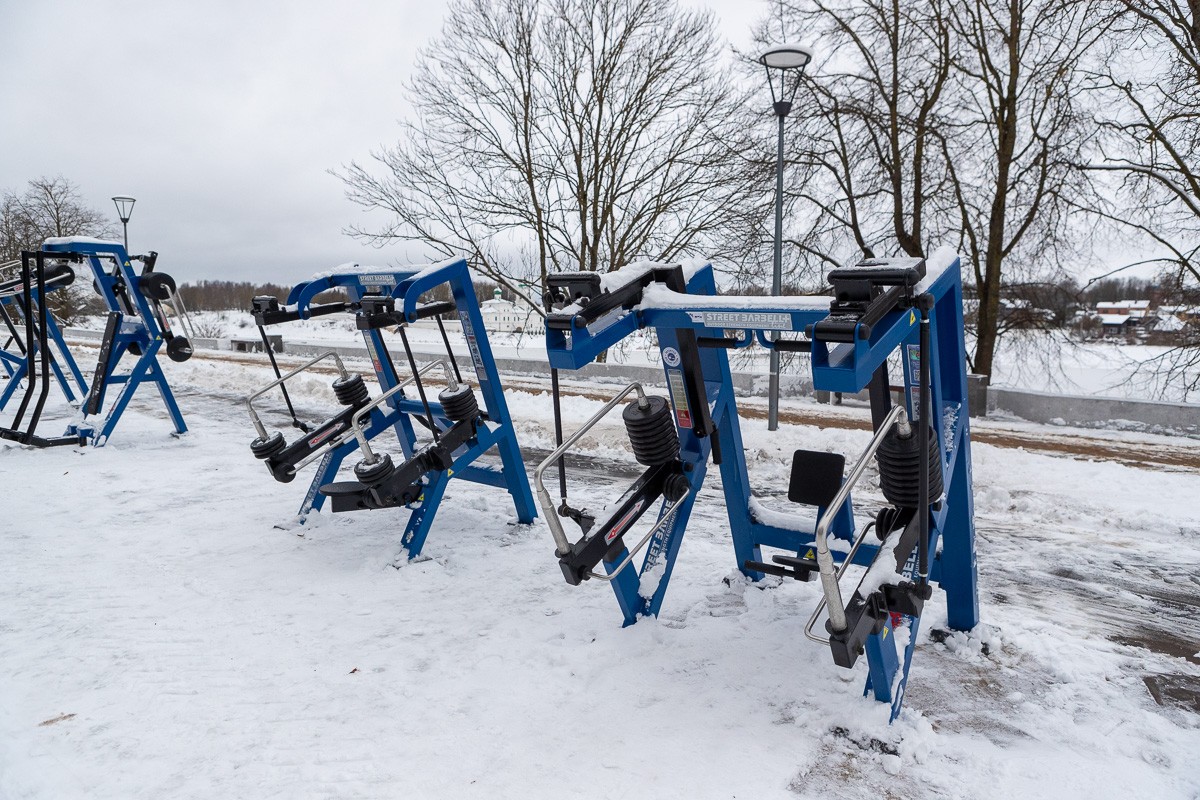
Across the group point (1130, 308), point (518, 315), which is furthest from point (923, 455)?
point (518, 315)

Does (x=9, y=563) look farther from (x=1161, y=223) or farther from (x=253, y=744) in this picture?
(x=1161, y=223)

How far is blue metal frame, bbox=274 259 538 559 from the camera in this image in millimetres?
4371

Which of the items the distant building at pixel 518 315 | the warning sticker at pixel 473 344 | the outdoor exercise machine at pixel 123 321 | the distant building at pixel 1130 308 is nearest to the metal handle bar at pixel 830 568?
the warning sticker at pixel 473 344

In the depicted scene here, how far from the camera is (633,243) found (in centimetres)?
1533

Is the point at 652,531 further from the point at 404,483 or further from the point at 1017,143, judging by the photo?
the point at 1017,143

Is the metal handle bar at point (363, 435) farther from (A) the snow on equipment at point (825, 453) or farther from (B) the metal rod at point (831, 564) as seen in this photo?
(B) the metal rod at point (831, 564)

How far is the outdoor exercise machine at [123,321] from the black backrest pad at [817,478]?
21.7ft

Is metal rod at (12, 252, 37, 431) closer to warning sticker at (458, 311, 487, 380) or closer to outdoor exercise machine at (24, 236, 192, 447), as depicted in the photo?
outdoor exercise machine at (24, 236, 192, 447)

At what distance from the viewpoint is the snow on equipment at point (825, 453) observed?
2324 mm

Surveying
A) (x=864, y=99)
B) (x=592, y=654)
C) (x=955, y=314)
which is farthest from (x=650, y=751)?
(x=864, y=99)

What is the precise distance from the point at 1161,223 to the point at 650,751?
43.2 feet

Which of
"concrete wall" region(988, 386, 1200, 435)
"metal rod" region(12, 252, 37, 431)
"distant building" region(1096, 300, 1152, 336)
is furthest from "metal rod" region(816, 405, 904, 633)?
"distant building" region(1096, 300, 1152, 336)

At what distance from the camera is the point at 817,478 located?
319 centimetres

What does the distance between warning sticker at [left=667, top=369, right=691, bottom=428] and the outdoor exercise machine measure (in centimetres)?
606
